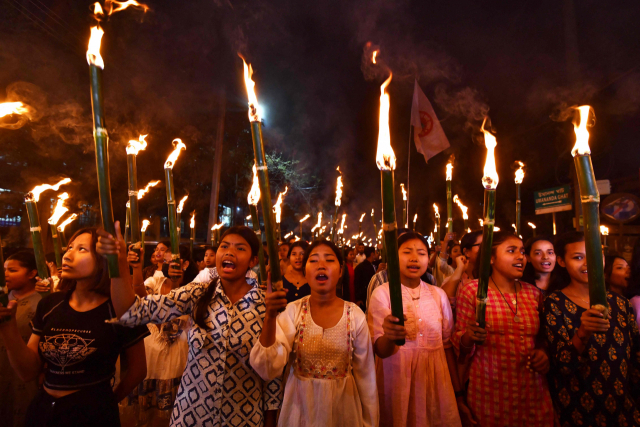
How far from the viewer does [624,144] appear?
36.7 ft

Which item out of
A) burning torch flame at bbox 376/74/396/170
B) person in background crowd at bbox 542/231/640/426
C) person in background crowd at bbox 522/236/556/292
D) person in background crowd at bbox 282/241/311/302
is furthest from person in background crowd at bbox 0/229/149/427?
person in background crowd at bbox 522/236/556/292

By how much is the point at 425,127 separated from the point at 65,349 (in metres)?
9.11

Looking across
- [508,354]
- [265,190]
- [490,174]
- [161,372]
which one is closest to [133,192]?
[265,190]

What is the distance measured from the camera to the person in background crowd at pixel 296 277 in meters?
4.79

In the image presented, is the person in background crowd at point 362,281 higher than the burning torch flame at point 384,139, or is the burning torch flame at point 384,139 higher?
the burning torch flame at point 384,139

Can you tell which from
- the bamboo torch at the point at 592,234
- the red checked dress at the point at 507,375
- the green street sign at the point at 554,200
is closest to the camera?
the bamboo torch at the point at 592,234

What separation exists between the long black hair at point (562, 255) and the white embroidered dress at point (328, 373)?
6.41ft

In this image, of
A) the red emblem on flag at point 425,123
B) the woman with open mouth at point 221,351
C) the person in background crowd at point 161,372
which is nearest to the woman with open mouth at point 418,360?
the woman with open mouth at point 221,351

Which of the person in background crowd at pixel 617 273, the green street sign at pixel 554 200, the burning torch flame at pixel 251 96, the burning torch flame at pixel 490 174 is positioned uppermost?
the green street sign at pixel 554 200

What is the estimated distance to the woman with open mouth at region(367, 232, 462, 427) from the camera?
2.90 m

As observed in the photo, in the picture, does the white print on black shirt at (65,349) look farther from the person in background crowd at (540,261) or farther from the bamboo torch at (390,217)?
the person in background crowd at (540,261)

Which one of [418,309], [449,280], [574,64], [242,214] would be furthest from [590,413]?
[242,214]

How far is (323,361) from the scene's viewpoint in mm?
2645

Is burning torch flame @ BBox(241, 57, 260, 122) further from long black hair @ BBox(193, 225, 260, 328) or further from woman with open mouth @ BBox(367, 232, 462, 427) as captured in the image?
woman with open mouth @ BBox(367, 232, 462, 427)
